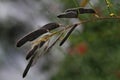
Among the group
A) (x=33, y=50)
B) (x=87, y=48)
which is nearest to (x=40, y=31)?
(x=33, y=50)

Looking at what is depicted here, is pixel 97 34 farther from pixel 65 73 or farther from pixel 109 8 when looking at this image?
pixel 109 8

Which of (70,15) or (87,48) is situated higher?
(70,15)

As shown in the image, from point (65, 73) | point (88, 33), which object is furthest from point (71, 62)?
point (88, 33)

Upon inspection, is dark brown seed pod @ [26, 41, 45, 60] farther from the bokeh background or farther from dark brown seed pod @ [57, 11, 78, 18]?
the bokeh background

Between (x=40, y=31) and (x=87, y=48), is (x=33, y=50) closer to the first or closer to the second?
(x=40, y=31)

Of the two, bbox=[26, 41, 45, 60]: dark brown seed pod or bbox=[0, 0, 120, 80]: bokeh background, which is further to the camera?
bbox=[0, 0, 120, 80]: bokeh background

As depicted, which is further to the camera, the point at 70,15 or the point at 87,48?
the point at 87,48

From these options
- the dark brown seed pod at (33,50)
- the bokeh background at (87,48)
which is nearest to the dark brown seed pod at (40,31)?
the dark brown seed pod at (33,50)

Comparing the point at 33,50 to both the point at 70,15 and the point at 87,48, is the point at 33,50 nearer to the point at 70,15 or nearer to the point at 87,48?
the point at 70,15

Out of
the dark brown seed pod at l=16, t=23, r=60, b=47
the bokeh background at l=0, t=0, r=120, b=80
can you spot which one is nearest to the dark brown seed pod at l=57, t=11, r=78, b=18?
the dark brown seed pod at l=16, t=23, r=60, b=47

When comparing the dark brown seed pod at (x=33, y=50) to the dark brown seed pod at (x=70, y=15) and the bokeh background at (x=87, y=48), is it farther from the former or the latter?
the bokeh background at (x=87, y=48)

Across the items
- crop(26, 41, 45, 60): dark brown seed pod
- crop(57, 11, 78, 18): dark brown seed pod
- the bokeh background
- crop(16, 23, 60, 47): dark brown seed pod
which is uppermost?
crop(57, 11, 78, 18): dark brown seed pod
